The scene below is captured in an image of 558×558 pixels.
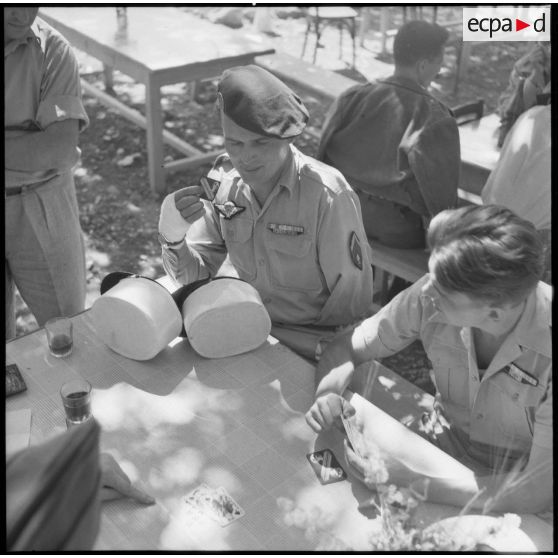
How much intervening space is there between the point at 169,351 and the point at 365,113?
1710 millimetres

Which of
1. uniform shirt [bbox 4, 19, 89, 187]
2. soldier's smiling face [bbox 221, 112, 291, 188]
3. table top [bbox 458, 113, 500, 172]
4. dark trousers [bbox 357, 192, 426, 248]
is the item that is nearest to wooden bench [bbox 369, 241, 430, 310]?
dark trousers [bbox 357, 192, 426, 248]

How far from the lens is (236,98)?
2.27 metres

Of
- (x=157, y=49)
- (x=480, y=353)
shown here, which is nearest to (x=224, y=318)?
(x=480, y=353)

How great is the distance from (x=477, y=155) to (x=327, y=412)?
2346mm

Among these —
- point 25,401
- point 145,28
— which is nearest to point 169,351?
point 25,401

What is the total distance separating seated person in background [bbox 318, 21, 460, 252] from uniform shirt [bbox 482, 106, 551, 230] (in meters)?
0.34

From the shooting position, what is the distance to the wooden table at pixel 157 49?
4.89 m

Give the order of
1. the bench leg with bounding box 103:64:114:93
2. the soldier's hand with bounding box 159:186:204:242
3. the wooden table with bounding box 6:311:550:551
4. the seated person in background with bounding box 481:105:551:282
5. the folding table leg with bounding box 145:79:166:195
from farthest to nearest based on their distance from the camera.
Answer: the bench leg with bounding box 103:64:114:93
the folding table leg with bounding box 145:79:166:195
the seated person in background with bounding box 481:105:551:282
the soldier's hand with bounding box 159:186:204:242
the wooden table with bounding box 6:311:550:551

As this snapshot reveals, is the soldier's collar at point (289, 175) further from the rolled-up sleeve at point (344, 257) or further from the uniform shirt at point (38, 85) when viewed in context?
the uniform shirt at point (38, 85)

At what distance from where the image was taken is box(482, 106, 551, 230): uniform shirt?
2.81 m

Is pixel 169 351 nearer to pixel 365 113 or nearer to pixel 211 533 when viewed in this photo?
pixel 211 533

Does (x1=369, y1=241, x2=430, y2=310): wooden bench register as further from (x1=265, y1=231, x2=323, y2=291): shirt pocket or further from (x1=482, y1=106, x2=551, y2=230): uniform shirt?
(x1=265, y1=231, x2=323, y2=291): shirt pocket

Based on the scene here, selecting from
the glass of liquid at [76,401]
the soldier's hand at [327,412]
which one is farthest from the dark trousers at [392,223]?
the glass of liquid at [76,401]

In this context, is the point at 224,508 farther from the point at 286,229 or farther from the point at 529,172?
the point at 529,172
